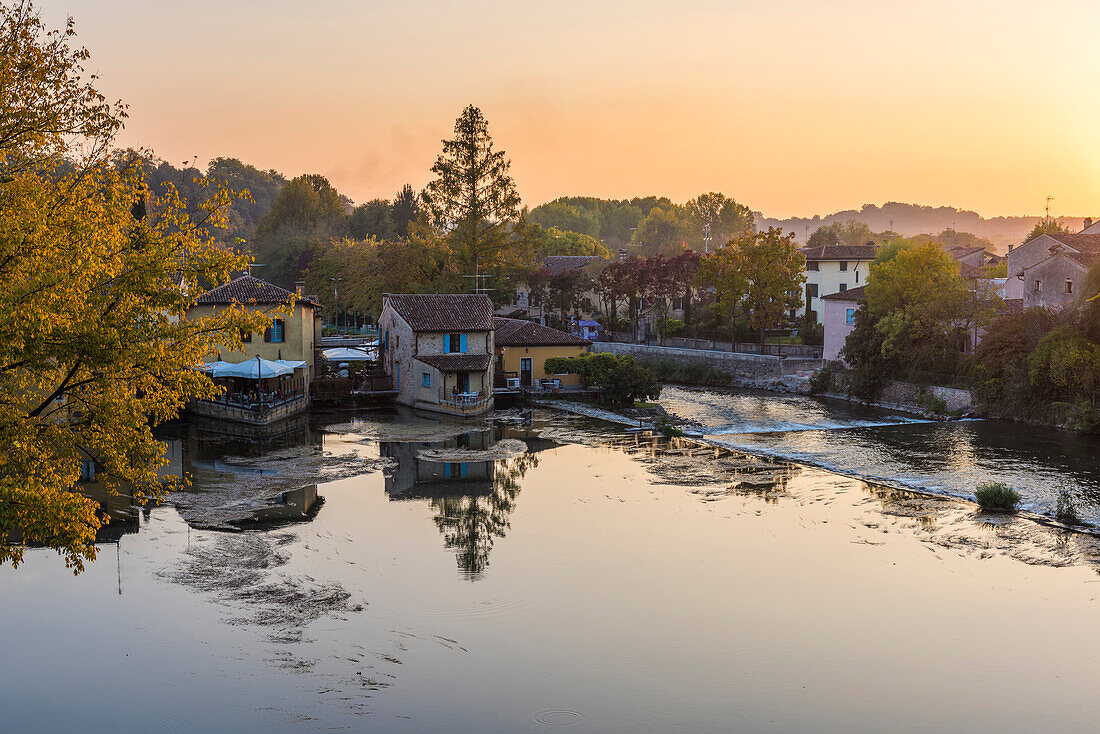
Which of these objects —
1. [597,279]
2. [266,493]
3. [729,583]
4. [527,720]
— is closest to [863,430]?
[729,583]

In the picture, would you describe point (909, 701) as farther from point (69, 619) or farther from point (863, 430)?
point (863, 430)

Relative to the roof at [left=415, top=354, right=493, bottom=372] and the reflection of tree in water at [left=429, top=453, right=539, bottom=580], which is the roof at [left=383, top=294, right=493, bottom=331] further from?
the reflection of tree in water at [left=429, top=453, right=539, bottom=580]

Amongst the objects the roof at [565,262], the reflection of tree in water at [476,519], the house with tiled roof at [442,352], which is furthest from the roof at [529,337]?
the roof at [565,262]

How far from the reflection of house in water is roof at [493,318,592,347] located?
1334cm

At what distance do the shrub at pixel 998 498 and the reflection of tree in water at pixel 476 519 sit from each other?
45.2 feet

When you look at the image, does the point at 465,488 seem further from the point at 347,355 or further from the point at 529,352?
the point at 347,355

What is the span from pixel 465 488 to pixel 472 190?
4385 centimetres

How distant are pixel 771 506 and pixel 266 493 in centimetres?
1536

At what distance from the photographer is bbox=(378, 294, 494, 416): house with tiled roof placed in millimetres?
46750

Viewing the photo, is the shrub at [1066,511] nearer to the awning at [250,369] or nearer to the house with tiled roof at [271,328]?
the awning at [250,369]

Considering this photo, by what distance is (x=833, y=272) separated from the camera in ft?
255

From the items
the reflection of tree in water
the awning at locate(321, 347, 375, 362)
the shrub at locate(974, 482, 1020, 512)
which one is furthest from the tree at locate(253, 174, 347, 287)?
the shrub at locate(974, 482, 1020, 512)

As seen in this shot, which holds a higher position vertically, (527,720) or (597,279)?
(597,279)

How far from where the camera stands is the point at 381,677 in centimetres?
1658
